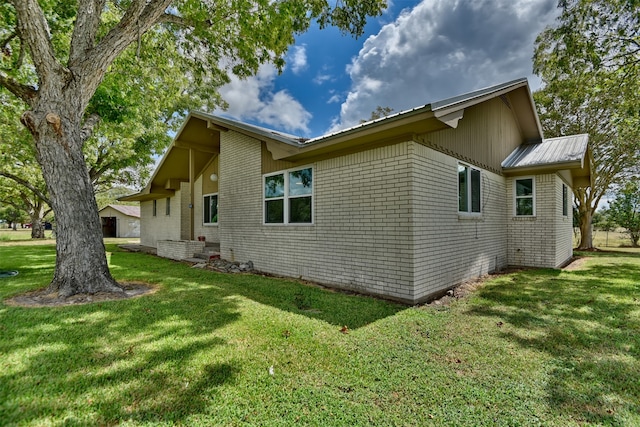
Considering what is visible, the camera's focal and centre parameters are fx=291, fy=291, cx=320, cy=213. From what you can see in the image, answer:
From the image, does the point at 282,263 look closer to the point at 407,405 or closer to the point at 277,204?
the point at 277,204

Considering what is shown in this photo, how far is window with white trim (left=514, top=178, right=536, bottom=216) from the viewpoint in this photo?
9.21 m

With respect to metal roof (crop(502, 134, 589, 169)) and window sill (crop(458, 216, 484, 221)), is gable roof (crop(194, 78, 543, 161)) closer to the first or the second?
metal roof (crop(502, 134, 589, 169))

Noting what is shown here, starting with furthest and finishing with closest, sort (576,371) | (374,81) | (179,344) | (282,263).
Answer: (374,81) < (282,263) < (179,344) < (576,371)

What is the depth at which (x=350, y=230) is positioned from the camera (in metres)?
6.26

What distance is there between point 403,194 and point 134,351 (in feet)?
15.2

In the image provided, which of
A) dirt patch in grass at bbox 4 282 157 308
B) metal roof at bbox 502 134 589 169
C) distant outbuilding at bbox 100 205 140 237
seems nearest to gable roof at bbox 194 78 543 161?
metal roof at bbox 502 134 589 169

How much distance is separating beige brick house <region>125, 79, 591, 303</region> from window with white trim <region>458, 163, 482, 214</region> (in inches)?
2.0

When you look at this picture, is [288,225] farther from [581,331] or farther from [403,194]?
[581,331]

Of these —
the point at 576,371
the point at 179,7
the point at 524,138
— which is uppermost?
the point at 179,7

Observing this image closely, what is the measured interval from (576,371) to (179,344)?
4351 millimetres

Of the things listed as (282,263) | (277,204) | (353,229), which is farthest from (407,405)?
(277,204)

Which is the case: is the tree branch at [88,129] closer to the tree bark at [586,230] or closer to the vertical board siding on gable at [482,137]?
the vertical board siding on gable at [482,137]

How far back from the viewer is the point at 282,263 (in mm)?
7918

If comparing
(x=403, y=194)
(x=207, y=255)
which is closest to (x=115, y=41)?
(x=403, y=194)
